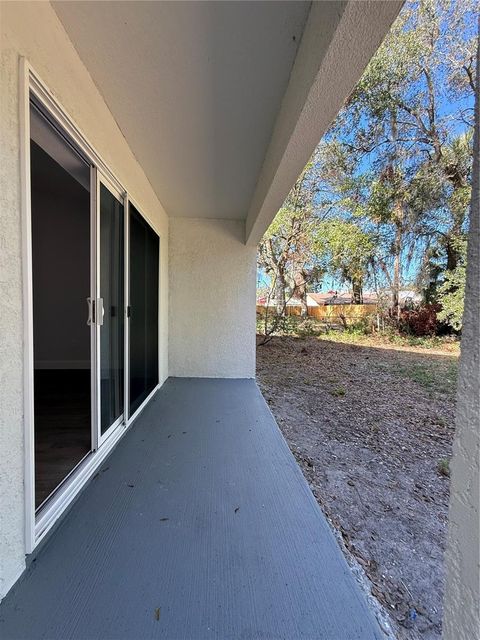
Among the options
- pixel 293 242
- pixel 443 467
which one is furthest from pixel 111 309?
pixel 293 242

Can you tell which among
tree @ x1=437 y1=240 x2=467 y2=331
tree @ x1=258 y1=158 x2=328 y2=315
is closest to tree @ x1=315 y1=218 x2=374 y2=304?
tree @ x1=258 y1=158 x2=328 y2=315

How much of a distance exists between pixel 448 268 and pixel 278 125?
8.68 m

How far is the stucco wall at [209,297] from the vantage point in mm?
4656

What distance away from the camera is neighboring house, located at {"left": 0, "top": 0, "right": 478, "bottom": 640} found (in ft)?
3.68

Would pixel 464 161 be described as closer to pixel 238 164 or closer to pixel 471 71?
pixel 471 71

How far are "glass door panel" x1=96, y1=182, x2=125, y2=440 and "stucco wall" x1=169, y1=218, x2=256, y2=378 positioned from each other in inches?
82.0

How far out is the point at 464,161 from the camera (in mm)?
6902

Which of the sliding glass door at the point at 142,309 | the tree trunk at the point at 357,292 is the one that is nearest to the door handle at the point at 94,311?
the sliding glass door at the point at 142,309

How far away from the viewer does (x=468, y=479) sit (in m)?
0.57

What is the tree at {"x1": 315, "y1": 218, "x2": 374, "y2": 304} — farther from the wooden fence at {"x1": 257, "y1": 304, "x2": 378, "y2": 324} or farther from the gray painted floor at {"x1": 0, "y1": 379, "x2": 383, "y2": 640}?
the gray painted floor at {"x1": 0, "y1": 379, "x2": 383, "y2": 640}

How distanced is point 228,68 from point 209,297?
3185 millimetres

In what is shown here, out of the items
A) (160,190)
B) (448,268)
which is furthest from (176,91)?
(448,268)

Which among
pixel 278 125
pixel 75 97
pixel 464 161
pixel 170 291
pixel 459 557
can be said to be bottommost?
pixel 459 557

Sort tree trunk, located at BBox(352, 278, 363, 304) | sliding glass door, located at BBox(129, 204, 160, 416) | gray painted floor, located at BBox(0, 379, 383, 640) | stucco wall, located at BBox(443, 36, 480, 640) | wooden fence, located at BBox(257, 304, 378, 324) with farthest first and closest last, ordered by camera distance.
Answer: wooden fence, located at BBox(257, 304, 378, 324), tree trunk, located at BBox(352, 278, 363, 304), sliding glass door, located at BBox(129, 204, 160, 416), gray painted floor, located at BBox(0, 379, 383, 640), stucco wall, located at BBox(443, 36, 480, 640)
